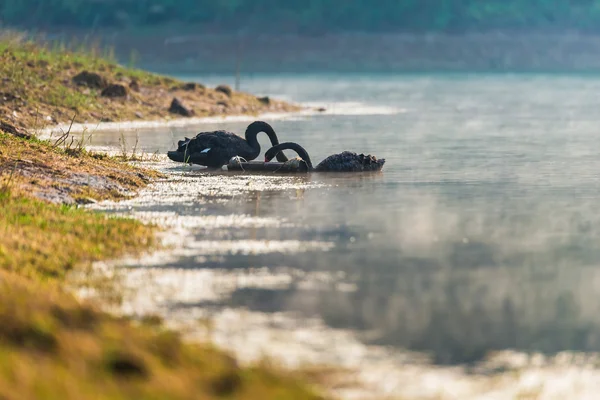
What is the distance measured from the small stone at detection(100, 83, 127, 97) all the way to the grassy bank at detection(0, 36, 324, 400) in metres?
20.3

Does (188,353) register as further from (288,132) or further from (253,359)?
(288,132)

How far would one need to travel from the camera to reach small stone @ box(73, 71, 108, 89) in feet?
147

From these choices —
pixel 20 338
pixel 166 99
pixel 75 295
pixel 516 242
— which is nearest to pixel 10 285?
pixel 75 295

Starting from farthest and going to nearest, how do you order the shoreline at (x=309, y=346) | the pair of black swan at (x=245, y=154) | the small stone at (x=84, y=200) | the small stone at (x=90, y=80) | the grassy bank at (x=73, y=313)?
the small stone at (x=90, y=80), the pair of black swan at (x=245, y=154), the small stone at (x=84, y=200), the shoreline at (x=309, y=346), the grassy bank at (x=73, y=313)

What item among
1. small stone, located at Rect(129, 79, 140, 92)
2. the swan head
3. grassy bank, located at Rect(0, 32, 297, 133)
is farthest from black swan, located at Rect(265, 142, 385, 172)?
small stone, located at Rect(129, 79, 140, 92)

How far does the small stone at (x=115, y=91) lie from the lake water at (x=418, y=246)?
1213 cm

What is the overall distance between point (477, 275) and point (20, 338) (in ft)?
19.5

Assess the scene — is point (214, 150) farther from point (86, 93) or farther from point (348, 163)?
point (86, 93)

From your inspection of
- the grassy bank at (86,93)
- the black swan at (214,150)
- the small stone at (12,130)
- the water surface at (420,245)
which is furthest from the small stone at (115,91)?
the small stone at (12,130)

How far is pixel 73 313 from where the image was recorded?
9.88m

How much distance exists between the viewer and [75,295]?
38.9ft

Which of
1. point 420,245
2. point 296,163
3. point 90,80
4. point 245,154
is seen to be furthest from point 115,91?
point 420,245

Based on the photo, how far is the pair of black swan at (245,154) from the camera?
25.9 meters

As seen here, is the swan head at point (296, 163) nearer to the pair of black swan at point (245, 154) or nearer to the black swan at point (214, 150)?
the pair of black swan at point (245, 154)
